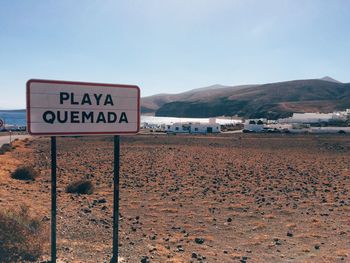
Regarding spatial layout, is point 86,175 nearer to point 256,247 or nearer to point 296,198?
point 296,198

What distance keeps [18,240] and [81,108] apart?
322 cm

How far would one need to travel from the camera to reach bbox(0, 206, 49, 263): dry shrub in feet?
20.4

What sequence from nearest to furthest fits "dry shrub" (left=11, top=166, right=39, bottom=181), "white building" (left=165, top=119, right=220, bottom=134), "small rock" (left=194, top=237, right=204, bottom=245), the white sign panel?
the white sign panel → "small rock" (left=194, top=237, right=204, bottom=245) → "dry shrub" (left=11, top=166, right=39, bottom=181) → "white building" (left=165, top=119, right=220, bottom=134)

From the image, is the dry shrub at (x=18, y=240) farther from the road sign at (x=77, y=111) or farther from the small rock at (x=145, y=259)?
the small rock at (x=145, y=259)

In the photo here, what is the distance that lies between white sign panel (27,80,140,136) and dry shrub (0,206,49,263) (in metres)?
2.80

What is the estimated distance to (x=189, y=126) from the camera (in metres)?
82.2

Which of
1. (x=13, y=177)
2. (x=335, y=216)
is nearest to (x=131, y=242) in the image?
(x=335, y=216)

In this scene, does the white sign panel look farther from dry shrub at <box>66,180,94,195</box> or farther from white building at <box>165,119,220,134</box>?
white building at <box>165,119,220,134</box>

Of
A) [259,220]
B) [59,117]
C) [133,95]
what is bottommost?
[259,220]

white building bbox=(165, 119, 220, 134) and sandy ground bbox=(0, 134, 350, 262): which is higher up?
white building bbox=(165, 119, 220, 134)

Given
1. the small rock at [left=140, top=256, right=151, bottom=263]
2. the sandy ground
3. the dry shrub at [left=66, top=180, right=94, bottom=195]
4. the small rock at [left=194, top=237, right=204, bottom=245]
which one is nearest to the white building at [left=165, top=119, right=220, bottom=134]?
the sandy ground

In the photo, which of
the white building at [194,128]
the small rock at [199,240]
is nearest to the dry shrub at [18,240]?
the small rock at [199,240]

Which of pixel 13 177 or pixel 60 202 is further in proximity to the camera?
pixel 13 177

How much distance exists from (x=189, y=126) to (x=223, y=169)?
59838 mm
